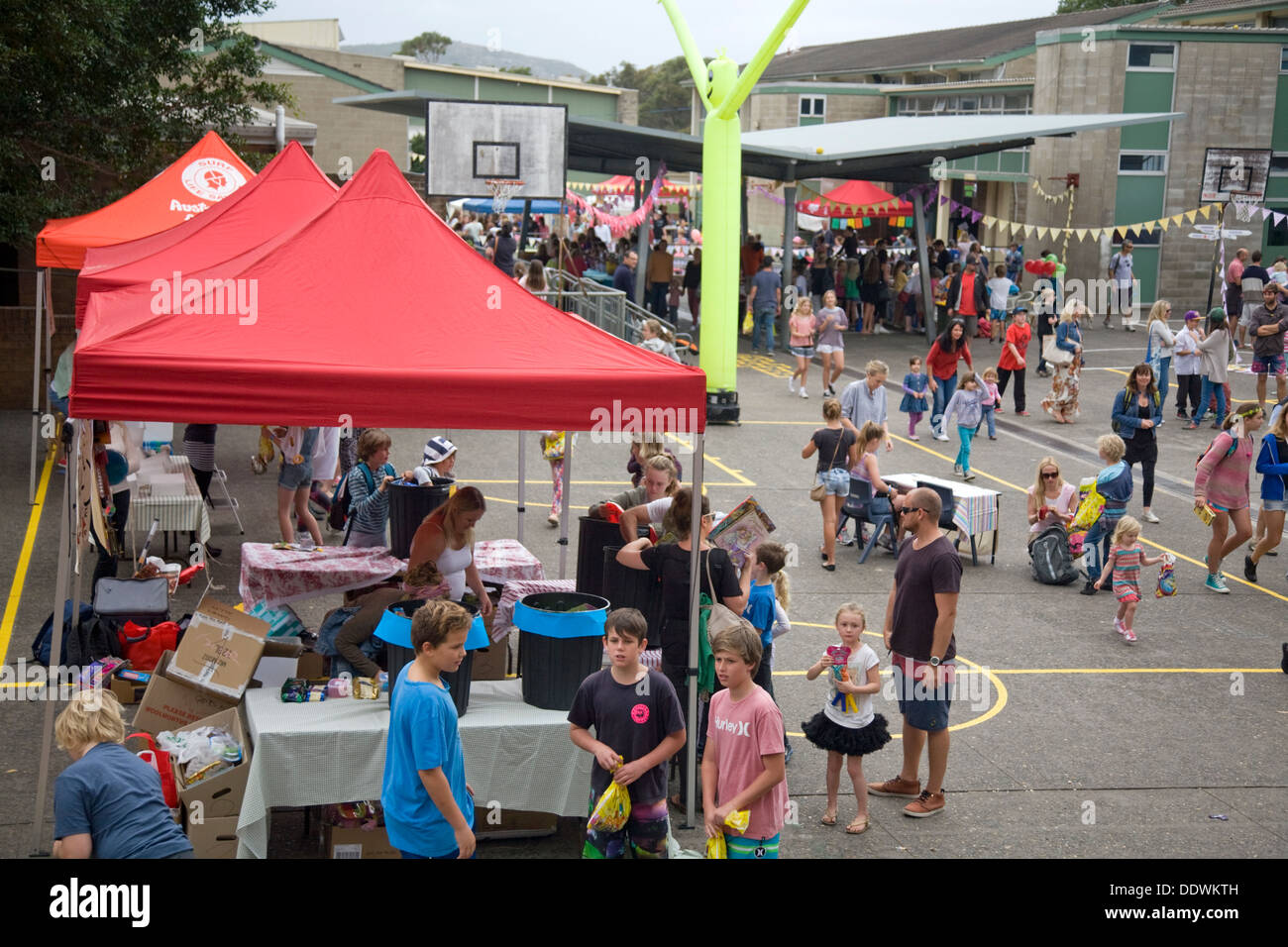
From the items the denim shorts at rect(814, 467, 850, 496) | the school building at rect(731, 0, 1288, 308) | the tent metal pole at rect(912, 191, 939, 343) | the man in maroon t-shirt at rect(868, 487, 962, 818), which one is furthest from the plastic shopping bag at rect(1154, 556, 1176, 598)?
the school building at rect(731, 0, 1288, 308)

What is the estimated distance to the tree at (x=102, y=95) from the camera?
14156mm

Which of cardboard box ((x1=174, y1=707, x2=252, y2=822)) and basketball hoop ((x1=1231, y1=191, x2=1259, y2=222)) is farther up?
basketball hoop ((x1=1231, y1=191, x2=1259, y2=222))

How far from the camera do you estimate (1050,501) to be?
12523 mm

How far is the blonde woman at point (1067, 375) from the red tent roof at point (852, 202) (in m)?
13.0

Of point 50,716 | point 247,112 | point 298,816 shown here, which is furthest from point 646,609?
point 247,112

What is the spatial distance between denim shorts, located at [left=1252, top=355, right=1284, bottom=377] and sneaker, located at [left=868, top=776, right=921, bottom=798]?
15245mm

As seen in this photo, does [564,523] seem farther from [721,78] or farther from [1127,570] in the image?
[721,78]

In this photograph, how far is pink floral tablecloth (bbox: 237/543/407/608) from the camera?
8.79m

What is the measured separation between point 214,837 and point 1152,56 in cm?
3250

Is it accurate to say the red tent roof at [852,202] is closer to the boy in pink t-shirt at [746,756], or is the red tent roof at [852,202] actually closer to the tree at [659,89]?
the boy in pink t-shirt at [746,756]

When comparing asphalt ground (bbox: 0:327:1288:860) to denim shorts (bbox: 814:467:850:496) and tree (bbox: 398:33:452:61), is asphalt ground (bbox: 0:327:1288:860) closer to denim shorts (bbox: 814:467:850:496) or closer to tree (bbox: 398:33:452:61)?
denim shorts (bbox: 814:467:850:496)

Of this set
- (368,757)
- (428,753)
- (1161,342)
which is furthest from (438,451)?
(1161,342)

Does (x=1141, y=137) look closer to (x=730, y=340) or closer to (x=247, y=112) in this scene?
(x=730, y=340)
